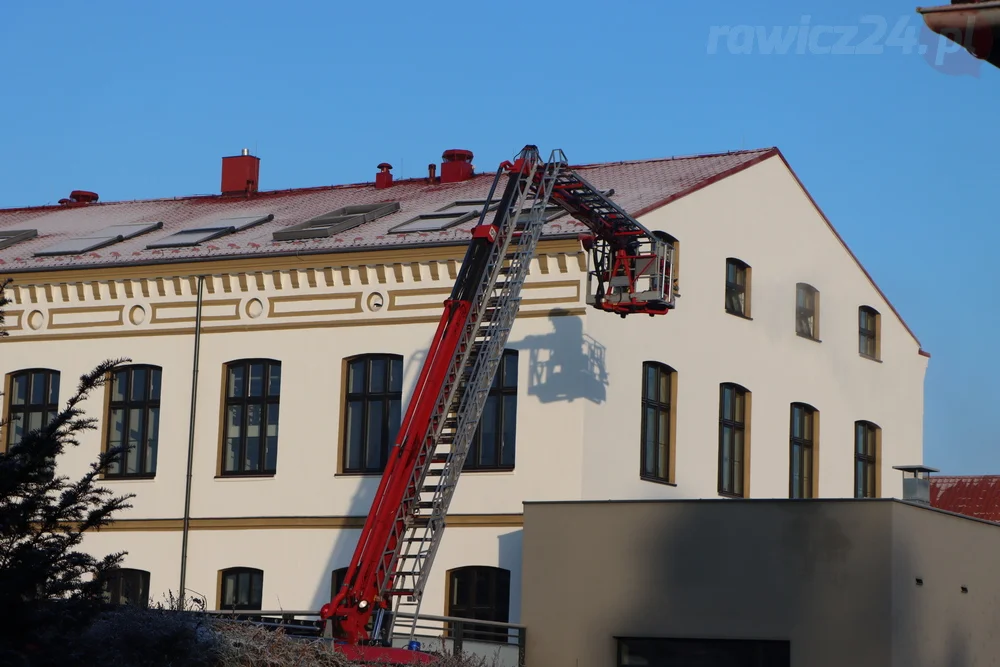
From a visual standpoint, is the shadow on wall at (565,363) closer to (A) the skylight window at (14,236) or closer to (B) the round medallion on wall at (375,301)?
(B) the round medallion on wall at (375,301)

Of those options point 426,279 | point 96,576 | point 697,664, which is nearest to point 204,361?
point 426,279

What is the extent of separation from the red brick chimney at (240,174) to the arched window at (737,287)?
499 inches

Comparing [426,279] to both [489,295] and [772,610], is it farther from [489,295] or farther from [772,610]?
[772,610]

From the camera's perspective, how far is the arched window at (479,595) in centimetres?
2750

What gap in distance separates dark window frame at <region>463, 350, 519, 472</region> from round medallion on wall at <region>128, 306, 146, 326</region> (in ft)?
24.9

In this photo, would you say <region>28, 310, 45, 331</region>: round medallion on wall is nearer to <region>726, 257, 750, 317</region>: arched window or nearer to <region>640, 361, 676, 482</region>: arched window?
<region>640, 361, 676, 482</region>: arched window

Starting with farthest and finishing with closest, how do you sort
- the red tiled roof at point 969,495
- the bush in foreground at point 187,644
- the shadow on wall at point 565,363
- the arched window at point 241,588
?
the red tiled roof at point 969,495
the arched window at point 241,588
the shadow on wall at point 565,363
the bush in foreground at point 187,644

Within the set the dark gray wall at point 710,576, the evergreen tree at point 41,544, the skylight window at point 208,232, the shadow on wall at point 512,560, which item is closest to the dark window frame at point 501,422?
the shadow on wall at point 512,560

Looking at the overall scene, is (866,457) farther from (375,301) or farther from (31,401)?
(31,401)

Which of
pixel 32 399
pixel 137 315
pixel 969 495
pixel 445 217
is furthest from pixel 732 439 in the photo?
pixel 969 495

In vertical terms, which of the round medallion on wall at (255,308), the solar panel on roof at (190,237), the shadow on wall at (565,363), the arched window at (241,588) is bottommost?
the arched window at (241,588)

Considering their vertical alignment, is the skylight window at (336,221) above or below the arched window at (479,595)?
above

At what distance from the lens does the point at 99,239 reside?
33906 millimetres

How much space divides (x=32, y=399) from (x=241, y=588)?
19.9ft
